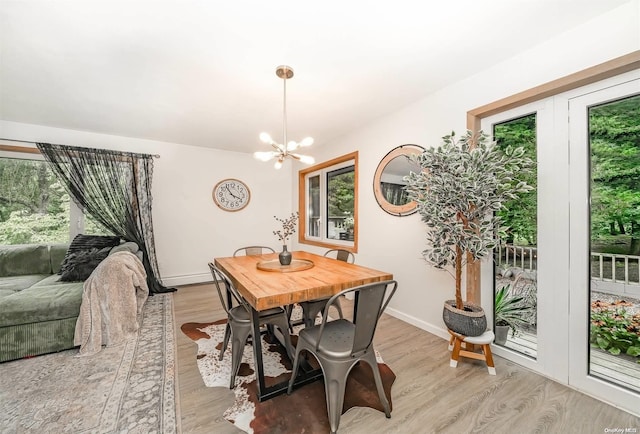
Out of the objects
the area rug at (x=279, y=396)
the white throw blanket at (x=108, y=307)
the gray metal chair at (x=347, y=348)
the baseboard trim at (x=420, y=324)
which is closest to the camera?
the gray metal chair at (x=347, y=348)

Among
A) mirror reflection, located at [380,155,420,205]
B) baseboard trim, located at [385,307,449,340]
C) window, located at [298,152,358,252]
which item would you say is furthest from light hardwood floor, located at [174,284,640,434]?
window, located at [298,152,358,252]

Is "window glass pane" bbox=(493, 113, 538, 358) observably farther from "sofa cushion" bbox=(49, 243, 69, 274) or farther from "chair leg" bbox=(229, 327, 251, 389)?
"sofa cushion" bbox=(49, 243, 69, 274)

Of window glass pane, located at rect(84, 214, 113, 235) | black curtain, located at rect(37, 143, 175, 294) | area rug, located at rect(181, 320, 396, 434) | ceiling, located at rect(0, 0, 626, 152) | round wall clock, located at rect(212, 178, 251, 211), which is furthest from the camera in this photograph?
round wall clock, located at rect(212, 178, 251, 211)

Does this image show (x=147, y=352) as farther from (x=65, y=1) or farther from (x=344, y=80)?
(x=344, y=80)

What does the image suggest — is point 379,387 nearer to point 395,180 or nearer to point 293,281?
point 293,281

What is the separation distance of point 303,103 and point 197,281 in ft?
11.6

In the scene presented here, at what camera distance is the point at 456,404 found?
1601 millimetres

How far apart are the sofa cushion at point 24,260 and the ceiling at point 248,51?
5.37ft

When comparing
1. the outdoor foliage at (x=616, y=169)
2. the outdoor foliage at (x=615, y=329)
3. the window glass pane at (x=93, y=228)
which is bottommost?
the outdoor foliage at (x=615, y=329)

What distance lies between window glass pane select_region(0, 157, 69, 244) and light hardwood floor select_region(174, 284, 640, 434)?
3.01 meters

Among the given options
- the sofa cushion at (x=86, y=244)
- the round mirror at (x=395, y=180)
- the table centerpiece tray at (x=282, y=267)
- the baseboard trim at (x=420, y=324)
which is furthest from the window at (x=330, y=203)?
the sofa cushion at (x=86, y=244)

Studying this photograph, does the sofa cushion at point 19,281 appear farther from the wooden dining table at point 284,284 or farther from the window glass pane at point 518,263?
the window glass pane at point 518,263

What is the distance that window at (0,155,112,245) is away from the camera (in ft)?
10.7

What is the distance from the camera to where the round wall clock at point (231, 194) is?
15.1 ft
